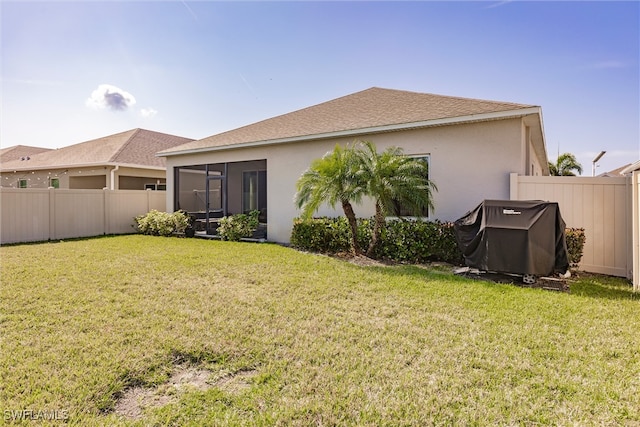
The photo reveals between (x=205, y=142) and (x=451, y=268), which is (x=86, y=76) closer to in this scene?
(x=205, y=142)

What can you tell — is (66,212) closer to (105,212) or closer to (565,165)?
(105,212)

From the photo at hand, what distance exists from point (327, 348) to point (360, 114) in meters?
9.07

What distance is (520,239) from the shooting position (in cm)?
600

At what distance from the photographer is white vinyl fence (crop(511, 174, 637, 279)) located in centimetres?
692

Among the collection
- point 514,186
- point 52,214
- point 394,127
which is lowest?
point 52,214

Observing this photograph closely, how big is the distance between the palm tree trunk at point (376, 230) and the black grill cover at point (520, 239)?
2.39m

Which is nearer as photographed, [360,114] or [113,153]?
[360,114]

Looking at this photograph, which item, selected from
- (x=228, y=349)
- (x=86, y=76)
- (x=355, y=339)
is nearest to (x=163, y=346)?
(x=228, y=349)

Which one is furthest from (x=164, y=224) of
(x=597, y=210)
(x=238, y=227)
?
(x=597, y=210)

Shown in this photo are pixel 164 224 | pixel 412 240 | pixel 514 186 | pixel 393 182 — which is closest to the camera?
pixel 514 186

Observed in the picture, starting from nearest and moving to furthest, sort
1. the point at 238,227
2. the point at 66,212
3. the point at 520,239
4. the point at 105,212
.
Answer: the point at 520,239 < the point at 238,227 < the point at 66,212 < the point at 105,212

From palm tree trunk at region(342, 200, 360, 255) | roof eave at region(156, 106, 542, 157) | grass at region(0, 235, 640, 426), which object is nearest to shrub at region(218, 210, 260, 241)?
roof eave at region(156, 106, 542, 157)

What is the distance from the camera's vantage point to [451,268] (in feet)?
24.5

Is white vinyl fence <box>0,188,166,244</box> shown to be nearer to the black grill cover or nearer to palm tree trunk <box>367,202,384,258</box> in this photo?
palm tree trunk <box>367,202,384,258</box>
